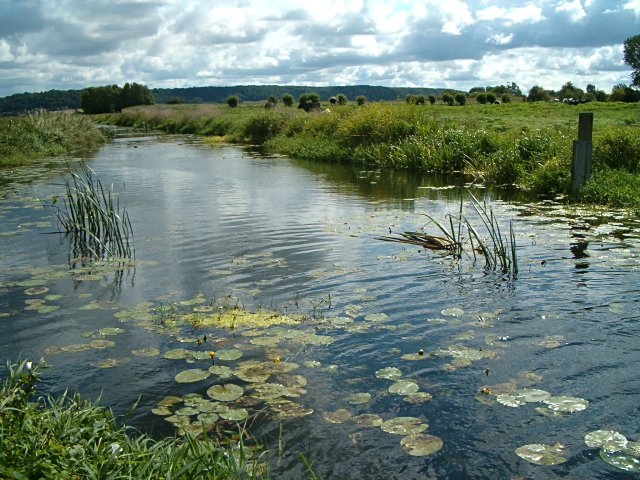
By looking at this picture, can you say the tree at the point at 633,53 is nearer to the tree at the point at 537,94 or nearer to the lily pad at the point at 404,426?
the tree at the point at 537,94

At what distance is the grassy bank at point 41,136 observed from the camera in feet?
92.6

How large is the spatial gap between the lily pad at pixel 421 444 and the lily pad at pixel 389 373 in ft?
3.18

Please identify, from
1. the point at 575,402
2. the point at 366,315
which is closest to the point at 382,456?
the point at 575,402

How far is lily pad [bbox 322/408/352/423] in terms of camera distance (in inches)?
204

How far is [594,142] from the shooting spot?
16531mm

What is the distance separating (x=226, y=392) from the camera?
18.4 ft

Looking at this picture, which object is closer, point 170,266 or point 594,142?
point 170,266

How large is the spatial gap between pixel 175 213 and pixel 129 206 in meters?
1.80

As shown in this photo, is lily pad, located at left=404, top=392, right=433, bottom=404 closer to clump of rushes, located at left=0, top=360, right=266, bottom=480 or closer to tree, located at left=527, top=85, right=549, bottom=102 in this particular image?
clump of rushes, located at left=0, top=360, right=266, bottom=480

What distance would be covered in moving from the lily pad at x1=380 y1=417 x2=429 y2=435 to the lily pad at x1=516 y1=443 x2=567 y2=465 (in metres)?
0.74

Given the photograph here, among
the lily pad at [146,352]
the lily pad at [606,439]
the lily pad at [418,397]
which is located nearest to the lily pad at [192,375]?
the lily pad at [146,352]

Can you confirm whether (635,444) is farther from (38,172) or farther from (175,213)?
(38,172)

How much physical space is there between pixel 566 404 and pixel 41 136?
1295 inches

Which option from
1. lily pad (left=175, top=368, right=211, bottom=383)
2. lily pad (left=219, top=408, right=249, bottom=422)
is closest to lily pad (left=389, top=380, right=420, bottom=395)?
lily pad (left=219, top=408, right=249, bottom=422)
